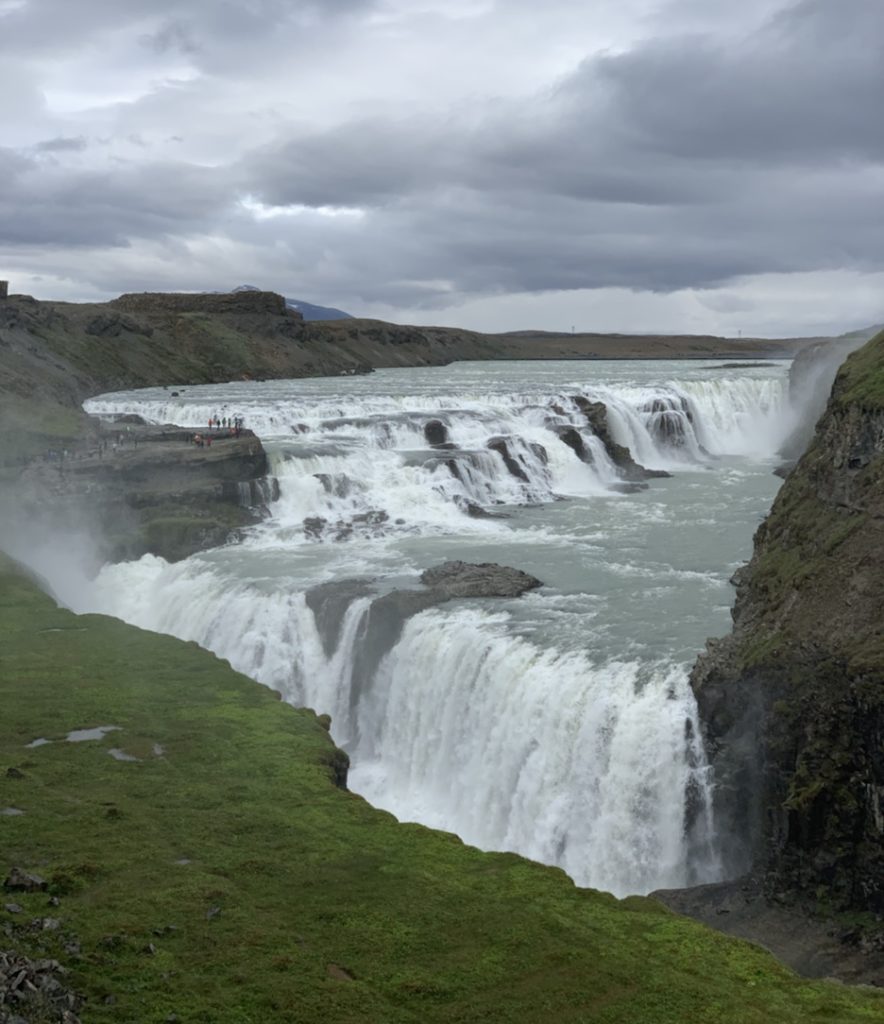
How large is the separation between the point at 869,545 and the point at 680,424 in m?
46.7

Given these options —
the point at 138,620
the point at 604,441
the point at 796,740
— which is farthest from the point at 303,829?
the point at 604,441

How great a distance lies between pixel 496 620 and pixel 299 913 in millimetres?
15549

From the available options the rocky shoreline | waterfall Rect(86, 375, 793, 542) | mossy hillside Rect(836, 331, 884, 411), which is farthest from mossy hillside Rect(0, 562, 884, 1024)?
waterfall Rect(86, 375, 793, 542)

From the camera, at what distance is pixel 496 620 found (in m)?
29.1

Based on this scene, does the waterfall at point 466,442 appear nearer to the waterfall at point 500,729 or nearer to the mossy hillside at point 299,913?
the waterfall at point 500,729

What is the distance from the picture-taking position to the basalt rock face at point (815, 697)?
62.2ft

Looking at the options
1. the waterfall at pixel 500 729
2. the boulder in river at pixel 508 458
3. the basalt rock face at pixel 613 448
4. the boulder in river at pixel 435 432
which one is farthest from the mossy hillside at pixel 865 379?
the boulder in river at pixel 435 432

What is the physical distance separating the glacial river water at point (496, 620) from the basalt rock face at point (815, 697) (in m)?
0.86

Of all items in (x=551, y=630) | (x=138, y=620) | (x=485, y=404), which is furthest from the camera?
(x=485, y=404)

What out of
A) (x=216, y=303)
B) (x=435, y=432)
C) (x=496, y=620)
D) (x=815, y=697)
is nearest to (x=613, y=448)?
(x=435, y=432)

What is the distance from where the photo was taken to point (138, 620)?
123 ft

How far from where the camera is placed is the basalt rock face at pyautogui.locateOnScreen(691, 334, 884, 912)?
747 inches

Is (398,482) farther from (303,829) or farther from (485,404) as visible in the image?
(303,829)

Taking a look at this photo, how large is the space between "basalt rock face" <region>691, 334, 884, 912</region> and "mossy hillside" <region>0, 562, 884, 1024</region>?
212 inches
